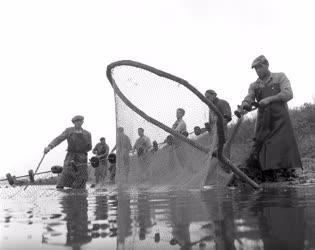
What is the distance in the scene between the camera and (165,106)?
5.47 meters

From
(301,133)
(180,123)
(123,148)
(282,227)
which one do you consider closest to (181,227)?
(282,227)

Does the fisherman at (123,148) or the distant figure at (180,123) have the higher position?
the distant figure at (180,123)

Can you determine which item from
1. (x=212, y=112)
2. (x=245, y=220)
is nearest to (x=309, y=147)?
(x=212, y=112)

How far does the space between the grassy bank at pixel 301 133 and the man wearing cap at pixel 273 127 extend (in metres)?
5.30

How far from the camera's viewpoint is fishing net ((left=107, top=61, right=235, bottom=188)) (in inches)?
211

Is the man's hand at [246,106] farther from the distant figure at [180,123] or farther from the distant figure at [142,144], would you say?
the distant figure at [142,144]

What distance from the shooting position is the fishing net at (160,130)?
5355 mm

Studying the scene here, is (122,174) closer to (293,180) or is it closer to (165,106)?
(165,106)

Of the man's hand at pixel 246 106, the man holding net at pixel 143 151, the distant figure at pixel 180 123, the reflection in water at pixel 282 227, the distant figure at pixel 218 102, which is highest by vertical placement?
the distant figure at pixel 218 102

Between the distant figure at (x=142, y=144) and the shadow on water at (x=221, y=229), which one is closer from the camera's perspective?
A: the shadow on water at (x=221, y=229)

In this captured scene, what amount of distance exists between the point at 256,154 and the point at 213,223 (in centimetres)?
414

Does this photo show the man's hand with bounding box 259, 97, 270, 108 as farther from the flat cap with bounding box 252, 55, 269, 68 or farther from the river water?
the river water

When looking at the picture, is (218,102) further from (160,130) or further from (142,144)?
(142,144)

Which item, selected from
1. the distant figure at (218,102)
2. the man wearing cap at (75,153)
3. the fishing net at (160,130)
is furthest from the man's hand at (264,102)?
the man wearing cap at (75,153)
